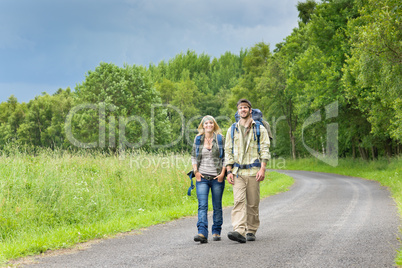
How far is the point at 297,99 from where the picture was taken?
36219 mm

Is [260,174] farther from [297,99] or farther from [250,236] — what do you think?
[297,99]

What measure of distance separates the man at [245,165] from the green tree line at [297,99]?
556 cm

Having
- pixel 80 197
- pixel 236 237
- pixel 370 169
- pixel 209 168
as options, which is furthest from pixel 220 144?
pixel 370 169

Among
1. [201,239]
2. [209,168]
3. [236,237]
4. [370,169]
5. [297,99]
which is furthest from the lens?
[297,99]

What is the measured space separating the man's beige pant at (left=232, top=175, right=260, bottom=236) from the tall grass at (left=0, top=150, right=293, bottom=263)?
285 centimetres

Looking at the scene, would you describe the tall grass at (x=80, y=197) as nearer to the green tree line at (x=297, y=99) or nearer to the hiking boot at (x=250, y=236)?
the green tree line at (x=297, y=99)

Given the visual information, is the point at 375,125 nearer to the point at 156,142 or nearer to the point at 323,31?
the point at 323,31

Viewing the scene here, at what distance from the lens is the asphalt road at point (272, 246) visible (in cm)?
548

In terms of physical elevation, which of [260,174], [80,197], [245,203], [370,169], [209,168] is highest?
[209,168]

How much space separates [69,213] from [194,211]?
3567mm

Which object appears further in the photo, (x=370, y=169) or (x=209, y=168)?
(x=370, y=169)

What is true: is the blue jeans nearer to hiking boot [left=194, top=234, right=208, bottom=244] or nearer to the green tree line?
hiking boot [left=194, top=234, right=208, bottom=244]

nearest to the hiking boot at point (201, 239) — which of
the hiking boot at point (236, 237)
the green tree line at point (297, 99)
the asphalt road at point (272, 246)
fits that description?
the asphalt road at point (272, 246)

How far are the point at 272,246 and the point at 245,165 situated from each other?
1.46 m
